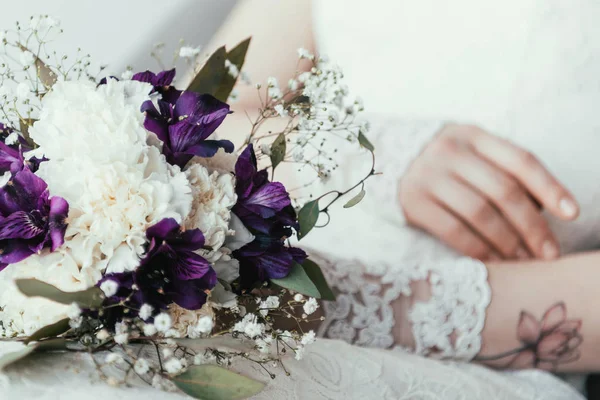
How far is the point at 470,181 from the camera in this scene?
2.81 feet

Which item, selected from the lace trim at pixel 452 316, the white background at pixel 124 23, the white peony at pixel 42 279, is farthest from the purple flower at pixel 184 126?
the white background at pixel 124 23

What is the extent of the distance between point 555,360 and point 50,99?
696 millimetres

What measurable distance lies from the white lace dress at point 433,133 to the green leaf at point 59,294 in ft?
0.87

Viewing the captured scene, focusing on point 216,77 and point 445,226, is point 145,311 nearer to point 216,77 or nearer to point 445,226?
point 216,77

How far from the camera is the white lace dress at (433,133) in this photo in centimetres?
71

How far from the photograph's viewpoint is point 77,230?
40 cm

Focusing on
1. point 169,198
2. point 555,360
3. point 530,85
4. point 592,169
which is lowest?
point 555,360

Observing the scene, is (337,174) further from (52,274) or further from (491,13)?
(52,274)

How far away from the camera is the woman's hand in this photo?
2.75 feet

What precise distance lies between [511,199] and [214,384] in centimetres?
60

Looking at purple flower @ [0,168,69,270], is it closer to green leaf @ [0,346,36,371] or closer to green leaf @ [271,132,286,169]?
green leaf @ [0,346,36,371]

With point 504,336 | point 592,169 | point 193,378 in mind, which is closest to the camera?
point 193,378

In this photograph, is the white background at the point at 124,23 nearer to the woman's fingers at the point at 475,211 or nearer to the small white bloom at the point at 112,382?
the woman's fingers at the point at 475,211

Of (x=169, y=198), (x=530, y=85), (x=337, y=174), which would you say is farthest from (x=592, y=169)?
(x=169, y=198)
